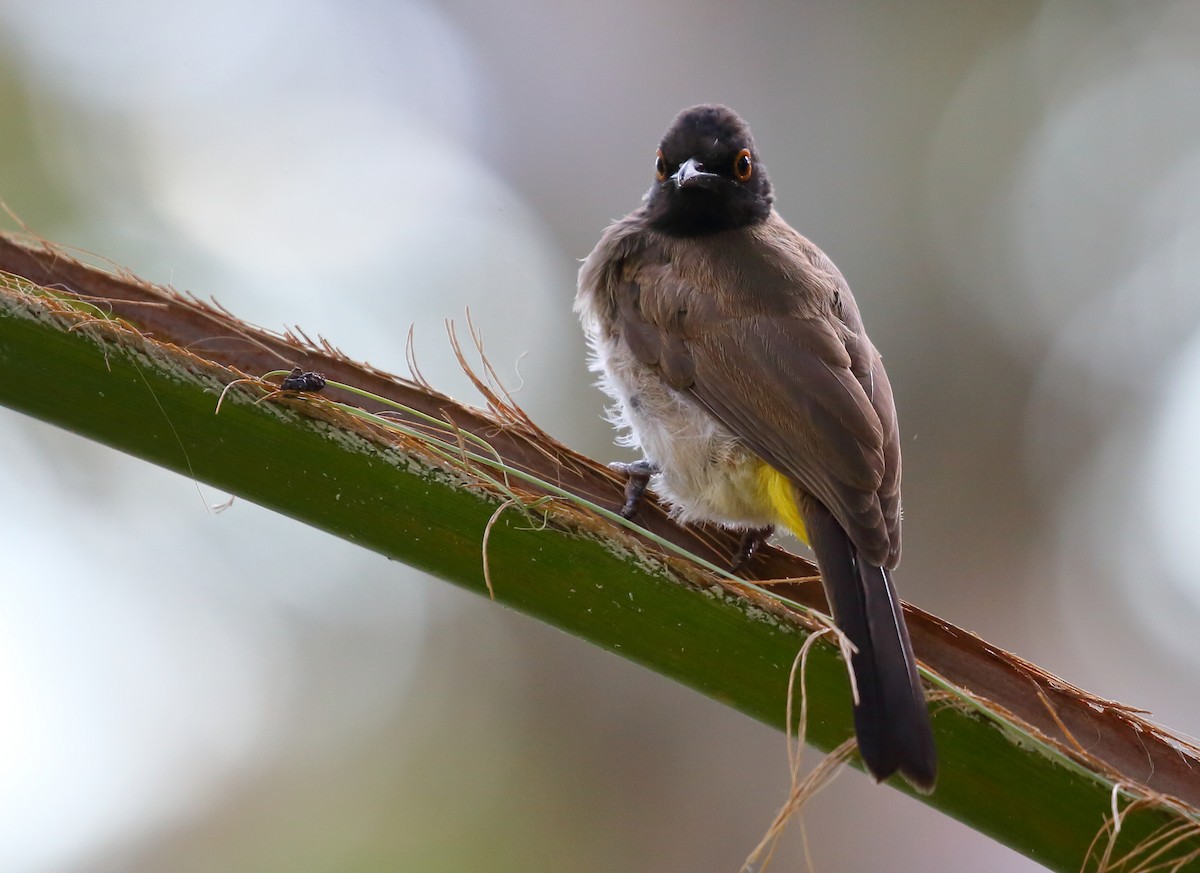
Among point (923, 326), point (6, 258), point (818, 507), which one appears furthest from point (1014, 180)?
point (6, 258)

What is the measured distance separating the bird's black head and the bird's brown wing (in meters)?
0.28

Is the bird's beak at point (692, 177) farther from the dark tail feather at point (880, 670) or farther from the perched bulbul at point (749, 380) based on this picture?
the dark tail feather at point (880, 670)

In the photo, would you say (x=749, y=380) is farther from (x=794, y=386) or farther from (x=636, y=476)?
A: (x=636, y=476)

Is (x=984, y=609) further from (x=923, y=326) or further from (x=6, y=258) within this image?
(x=6, y=258)

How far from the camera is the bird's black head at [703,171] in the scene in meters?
3.15

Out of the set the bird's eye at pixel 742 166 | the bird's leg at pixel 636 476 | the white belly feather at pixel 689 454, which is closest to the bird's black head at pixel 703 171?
the bird's eye at pixel 742 166

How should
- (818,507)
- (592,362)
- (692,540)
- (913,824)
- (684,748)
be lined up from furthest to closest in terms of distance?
(684,748) → (913,824) → (592,362) → (818,507) → (692,540)

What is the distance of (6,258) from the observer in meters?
1.97

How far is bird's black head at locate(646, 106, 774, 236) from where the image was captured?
10.3 ft

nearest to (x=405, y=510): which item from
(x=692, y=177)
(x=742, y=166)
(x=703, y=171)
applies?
(x=692, y=177)

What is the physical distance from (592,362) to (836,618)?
134cm

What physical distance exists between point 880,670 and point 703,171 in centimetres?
181

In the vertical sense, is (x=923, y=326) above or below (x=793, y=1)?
below

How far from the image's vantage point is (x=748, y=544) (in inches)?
90.7
